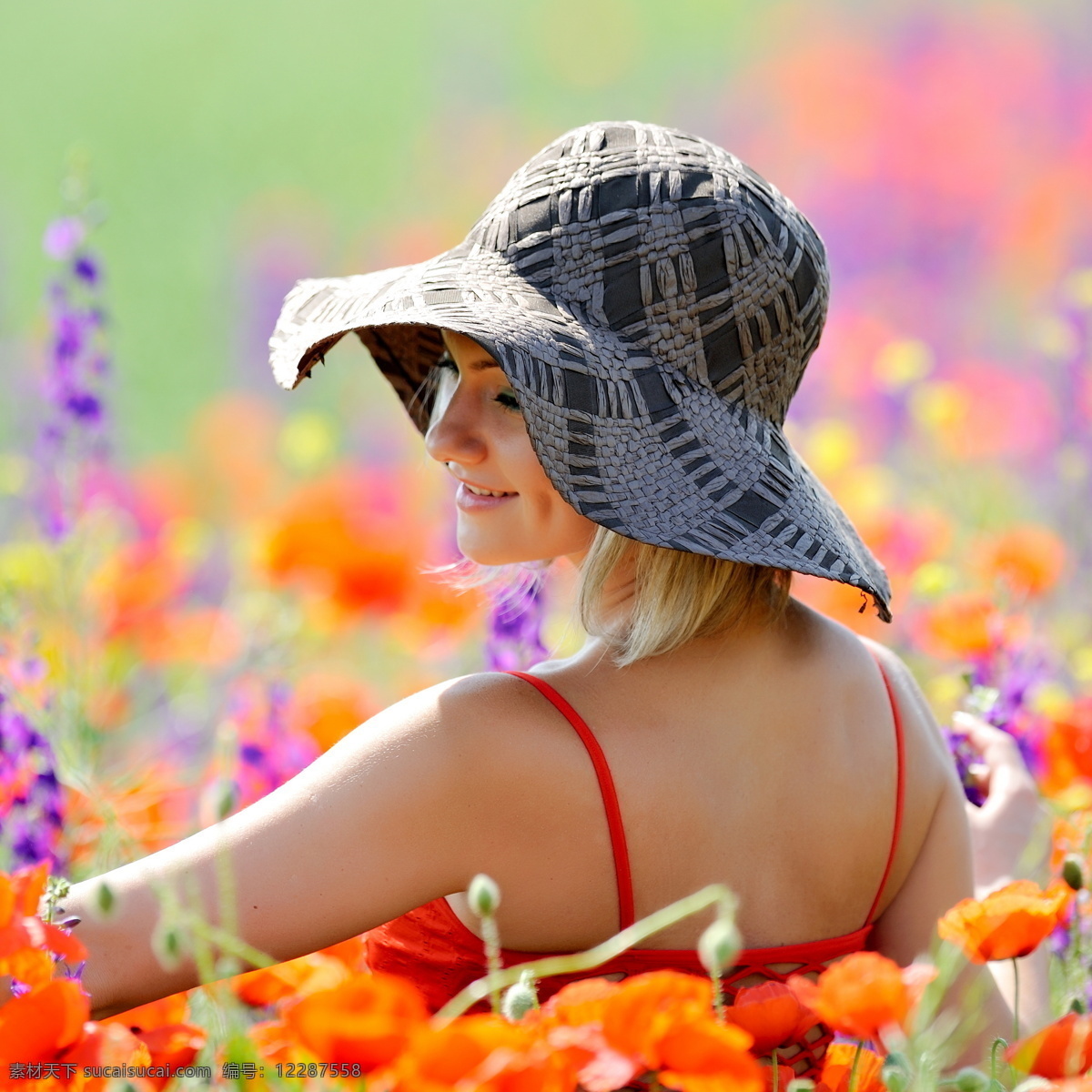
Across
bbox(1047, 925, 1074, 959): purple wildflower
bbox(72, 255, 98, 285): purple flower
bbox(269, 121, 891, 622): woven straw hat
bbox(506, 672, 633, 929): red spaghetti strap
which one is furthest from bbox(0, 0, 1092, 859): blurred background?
bbox(269, 121, 891, 622): woven straw hat

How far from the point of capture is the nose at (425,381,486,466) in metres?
1.32

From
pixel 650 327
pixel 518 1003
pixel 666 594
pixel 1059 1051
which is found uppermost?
pixel 650 327

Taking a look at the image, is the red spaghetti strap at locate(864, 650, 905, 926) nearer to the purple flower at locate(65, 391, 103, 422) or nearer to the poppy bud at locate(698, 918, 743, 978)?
the poppy bud at locate(698, 918, 743, 978)

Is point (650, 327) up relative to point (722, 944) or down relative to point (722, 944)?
up

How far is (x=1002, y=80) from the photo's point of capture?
5.72 meters

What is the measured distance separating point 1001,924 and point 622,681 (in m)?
0.43

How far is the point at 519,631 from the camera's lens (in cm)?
183

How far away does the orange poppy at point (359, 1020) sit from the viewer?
66cm

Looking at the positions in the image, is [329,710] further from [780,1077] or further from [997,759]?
[780,1077]

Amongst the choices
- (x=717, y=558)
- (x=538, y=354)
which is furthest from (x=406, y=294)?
(x=717, y=558)

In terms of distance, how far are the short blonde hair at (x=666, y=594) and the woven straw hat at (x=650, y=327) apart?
3.3 inches

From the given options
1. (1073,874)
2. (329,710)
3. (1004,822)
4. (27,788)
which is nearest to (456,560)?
(329,710)

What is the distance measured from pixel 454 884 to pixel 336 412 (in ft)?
14.9

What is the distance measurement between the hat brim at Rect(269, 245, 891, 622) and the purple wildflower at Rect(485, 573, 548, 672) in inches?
21.7
